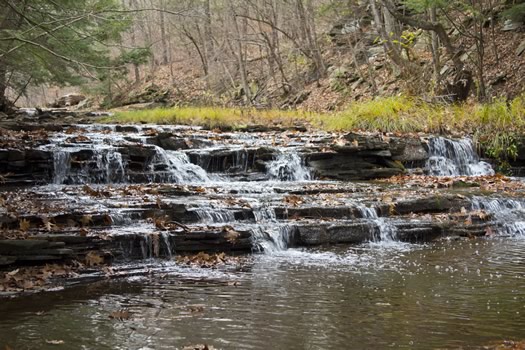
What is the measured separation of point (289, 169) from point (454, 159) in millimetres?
4185

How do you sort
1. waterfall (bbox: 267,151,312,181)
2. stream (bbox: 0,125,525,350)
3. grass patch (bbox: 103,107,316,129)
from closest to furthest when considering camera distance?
stream (bbox: 0,125,525,350) → waterfall (bbox: 267,151,312,181) → grass patch (bbox: 103,107,316,129)

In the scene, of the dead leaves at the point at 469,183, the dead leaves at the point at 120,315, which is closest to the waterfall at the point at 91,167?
the dead leaves at the point at 469,183

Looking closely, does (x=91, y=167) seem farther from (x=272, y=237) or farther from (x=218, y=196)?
(x=272, y=237)

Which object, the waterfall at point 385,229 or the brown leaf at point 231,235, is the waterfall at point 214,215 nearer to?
the brown leaf at point 231,235

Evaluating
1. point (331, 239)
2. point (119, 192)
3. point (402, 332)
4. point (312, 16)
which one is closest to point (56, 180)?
point (119, 192)

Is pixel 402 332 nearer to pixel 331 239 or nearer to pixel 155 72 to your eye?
pixel 331 239

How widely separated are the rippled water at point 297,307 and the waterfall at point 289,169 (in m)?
5.47

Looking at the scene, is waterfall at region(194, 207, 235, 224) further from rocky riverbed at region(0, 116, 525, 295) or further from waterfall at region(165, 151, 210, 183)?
waterfall at region(165, 151, 210, 183)

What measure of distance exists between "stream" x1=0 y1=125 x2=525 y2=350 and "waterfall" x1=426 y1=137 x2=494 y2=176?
64.8 inches

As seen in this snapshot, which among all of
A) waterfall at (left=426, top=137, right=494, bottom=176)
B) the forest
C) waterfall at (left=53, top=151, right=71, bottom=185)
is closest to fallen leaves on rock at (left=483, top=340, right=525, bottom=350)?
the forest

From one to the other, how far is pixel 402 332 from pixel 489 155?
10.4 m

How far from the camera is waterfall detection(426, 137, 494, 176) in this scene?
12.7m

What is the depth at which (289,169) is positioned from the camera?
11875 millimetres

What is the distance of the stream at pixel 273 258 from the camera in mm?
3822
